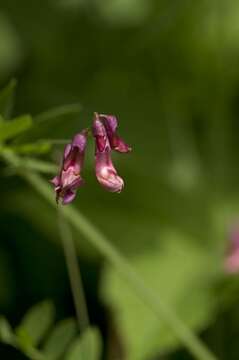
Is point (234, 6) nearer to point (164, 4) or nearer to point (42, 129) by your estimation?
point (164, 4)

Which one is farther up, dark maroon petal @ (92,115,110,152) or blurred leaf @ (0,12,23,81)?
dark maroon petal @ (92,115,110,152)

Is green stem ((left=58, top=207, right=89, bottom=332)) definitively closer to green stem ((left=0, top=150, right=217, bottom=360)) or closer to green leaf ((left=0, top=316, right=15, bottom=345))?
green stem ((left=0, top=150, right=217, bottom=360))

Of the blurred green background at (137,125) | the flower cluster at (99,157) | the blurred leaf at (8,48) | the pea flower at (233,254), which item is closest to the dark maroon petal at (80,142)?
the flower cluster at (99,157)

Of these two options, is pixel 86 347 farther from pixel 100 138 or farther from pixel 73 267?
pixel 73 267

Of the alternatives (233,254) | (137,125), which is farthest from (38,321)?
(137,125)

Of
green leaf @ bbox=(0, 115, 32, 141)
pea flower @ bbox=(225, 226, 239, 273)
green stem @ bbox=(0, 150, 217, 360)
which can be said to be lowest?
pea flower @ bbox=(225, 226, 239, 273)

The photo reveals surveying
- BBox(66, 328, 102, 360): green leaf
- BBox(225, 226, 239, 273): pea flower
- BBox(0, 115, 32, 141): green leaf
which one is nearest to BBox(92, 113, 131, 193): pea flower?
BBox(0, 115, 32, 141): green leaf

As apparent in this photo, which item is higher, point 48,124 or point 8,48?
point 48,124
